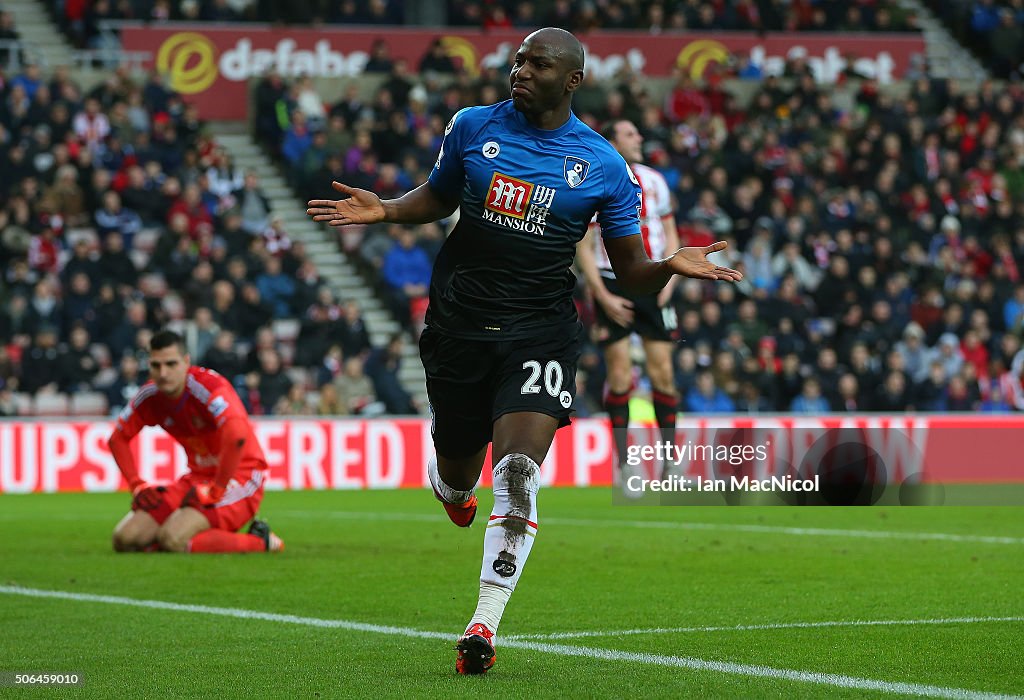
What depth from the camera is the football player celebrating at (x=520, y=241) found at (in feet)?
19.8

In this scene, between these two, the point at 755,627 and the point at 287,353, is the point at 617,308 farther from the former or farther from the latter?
the point at 287,353

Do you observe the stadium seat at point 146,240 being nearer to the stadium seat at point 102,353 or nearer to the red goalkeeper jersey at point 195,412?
the stadium seat at point 102,353

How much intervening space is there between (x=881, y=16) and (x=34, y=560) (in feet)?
78.8

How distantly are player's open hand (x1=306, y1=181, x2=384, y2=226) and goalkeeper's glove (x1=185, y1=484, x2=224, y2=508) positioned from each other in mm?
4344

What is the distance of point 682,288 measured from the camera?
877 inches

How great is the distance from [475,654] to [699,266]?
1.65 m

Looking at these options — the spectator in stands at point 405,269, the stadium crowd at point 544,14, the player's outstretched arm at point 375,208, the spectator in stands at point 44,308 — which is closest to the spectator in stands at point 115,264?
the spectator in stands at point 44,308

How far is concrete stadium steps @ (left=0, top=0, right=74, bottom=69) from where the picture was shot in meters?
25.4

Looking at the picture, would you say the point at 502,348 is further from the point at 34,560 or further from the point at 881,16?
the point at 881,16

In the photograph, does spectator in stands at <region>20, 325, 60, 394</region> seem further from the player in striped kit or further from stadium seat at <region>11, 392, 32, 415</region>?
the player in striped kit

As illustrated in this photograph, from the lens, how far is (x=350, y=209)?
603 centimetres

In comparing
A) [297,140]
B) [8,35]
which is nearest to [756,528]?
[297,140]

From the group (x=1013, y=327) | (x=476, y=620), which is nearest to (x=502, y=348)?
(x=476, y=620)

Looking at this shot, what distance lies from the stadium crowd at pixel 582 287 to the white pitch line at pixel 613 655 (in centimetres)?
1125
